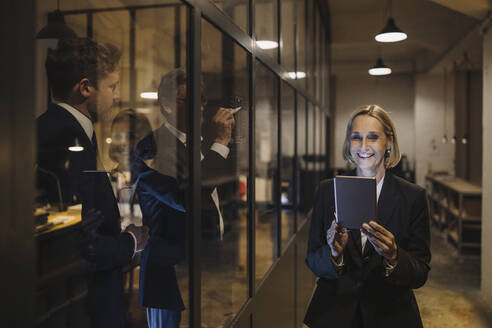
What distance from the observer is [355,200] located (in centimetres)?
152

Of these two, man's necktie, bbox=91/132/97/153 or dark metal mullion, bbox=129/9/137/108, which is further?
dark metal mullion, bbox=129/9/137/108

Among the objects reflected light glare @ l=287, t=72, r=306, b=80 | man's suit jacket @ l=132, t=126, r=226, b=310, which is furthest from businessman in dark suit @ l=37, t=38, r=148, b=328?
reflected light glare @ l=287, t=72, r=306, b=80

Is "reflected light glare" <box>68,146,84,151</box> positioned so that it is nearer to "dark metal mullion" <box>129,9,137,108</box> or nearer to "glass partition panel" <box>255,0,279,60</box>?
"dark metal mullion" <box>129,9,137,108</box>

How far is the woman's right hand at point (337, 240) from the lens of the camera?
161 cm

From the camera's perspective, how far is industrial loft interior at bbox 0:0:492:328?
633mm

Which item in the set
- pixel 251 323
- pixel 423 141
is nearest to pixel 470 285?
pixel 251 323

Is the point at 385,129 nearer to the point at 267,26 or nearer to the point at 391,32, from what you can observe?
the point at 267,26

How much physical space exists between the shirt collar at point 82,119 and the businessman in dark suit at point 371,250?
1094mm

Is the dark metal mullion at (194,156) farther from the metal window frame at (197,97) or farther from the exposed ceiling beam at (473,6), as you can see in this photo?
the exposed ceiling beam at (473,6)

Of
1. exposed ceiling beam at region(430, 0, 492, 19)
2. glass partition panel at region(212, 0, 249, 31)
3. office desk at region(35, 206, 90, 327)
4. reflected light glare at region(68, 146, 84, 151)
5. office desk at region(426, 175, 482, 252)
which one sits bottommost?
office desk at region(426, 175, 482, 252)

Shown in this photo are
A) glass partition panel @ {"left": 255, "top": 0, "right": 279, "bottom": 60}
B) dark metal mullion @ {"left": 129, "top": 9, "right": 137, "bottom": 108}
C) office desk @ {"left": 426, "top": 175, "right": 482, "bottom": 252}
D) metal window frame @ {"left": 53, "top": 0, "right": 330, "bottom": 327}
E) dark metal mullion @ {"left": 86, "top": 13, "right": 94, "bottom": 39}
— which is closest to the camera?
dark metal mullion @ {"left": 86, "top": 13, "right": 94, "bottom": 39}

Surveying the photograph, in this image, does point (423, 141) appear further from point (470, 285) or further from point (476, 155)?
point (470, 285)

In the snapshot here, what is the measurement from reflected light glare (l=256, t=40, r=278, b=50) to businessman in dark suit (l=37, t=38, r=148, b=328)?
1.48 meters

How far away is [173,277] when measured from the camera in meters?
1.18
